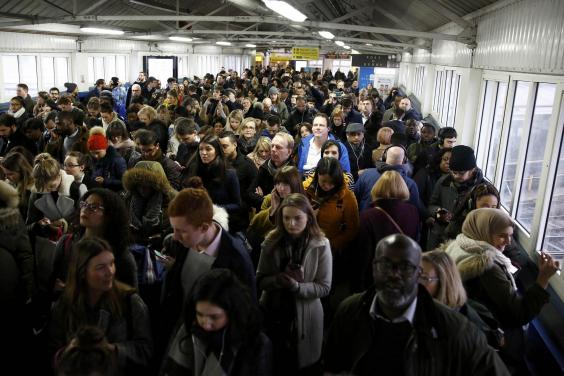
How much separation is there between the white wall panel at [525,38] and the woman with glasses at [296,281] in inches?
108

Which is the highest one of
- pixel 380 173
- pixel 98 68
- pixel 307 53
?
pixel 307 53

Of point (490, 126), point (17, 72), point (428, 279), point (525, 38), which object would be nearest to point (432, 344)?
point (428, 279)

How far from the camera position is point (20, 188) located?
460cm

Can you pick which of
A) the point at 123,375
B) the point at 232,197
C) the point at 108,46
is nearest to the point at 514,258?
the point at 232,197

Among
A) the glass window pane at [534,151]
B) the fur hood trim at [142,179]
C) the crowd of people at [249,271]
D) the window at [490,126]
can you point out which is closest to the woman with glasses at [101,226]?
the crowd of people at [249,271]

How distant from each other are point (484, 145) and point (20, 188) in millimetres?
6569

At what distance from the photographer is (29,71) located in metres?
16.2

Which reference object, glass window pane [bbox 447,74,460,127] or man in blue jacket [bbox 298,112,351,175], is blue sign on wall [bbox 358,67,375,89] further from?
man in blue jacket [bbox 298,112,351,175]

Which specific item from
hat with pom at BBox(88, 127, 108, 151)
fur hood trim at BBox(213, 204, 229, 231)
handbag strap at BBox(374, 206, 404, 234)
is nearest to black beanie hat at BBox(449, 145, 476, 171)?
handbag strap at BBox(374, 206, 404, 234)

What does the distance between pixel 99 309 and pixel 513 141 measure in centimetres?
579

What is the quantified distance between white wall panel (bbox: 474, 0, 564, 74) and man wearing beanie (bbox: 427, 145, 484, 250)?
1075 mm

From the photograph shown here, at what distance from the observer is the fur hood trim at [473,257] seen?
9.90ft

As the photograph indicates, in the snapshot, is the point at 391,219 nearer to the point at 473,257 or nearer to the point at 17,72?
the point at 473,257

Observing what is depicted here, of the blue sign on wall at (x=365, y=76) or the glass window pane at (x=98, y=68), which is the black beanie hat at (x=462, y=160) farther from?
the blue sign on wall at (x=365, y=76)
